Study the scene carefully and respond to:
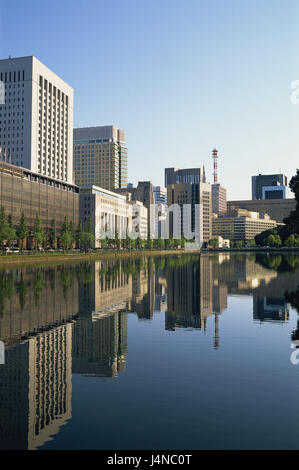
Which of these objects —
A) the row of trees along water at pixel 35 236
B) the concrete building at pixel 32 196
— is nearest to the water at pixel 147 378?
the row of trees along water at pixel 35 236

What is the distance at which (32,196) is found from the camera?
16575 cm

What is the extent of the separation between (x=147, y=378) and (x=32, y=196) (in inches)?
6166

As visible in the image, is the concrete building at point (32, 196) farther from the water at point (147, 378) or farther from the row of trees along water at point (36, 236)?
the water at point (147, 378)

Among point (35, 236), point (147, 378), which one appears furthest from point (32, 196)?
point (147, 378)

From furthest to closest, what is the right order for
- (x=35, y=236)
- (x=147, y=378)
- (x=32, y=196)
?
1. (x=32, y=196)
2. (x=35, y=236)
3. (x=147, y=378)

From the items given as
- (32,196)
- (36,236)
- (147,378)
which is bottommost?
(147,378)

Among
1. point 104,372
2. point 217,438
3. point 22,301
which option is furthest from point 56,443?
point 22,301

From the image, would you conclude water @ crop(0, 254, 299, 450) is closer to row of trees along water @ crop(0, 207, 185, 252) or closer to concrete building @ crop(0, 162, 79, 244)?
row of trees along water @ crop(0, 207, 185, 252)

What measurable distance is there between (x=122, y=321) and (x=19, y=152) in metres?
181

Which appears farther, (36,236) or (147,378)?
(36,236)

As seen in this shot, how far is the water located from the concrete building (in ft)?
404

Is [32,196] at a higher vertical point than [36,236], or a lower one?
higher

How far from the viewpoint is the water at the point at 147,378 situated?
37.8 ft

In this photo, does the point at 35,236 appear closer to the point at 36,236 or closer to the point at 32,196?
the point at 36,236
